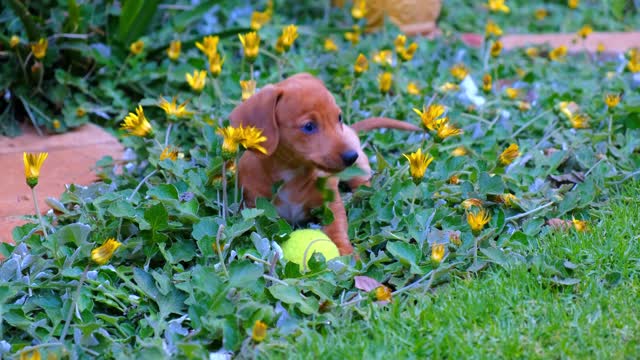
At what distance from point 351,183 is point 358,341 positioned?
125 cm

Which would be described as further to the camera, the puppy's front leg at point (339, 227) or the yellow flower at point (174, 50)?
the yellow flower at point (174, 50)

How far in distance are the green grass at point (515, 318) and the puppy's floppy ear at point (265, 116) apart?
0.71 m

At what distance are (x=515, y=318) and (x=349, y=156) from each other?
807mm

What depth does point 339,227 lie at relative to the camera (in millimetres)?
3289

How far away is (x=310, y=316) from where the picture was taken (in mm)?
2777

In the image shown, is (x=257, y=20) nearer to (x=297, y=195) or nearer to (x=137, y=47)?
(x=137, y=47)

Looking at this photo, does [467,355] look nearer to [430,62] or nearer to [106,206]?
[106,206]

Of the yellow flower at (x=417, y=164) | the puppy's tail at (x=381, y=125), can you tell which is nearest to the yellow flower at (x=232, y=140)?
the yellow flower at (x=417, y=164)

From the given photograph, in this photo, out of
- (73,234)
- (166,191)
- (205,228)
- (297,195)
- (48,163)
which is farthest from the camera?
(48,163)

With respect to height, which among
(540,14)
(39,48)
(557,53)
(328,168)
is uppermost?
(328,168)

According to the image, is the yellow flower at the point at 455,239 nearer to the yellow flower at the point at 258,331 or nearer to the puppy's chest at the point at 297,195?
the puppy's chest at the point at 297,195

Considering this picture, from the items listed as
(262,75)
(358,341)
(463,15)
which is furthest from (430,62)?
(358,341)

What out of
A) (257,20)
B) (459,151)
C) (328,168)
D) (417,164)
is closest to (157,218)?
(328,168)

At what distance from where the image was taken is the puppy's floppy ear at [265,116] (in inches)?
124
